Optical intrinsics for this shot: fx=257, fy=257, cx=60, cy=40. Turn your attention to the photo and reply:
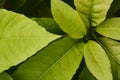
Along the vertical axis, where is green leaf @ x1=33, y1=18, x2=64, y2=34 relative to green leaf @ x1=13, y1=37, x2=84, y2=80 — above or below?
above

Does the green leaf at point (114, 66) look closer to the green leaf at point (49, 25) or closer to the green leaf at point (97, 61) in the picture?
the green leaf at point (97, 61)

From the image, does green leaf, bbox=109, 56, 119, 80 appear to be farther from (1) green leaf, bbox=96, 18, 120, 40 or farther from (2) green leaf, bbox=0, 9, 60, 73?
(2) green leaf, bbox=0, 9, 60, 73

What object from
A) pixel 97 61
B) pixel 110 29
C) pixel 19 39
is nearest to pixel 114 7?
pixel 110 29

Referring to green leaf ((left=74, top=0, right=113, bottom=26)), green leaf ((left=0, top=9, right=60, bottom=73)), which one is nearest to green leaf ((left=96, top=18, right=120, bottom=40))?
green leaf ((left=74, top=0, right=113, bottom=26))

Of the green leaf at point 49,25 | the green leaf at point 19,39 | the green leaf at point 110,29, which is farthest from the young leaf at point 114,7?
the green leaf at point 19,39

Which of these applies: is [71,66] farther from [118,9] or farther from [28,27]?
[118,9]

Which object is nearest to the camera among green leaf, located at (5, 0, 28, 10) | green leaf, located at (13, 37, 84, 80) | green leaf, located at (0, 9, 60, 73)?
green leaf, located at (0, 9, 60, 73)
